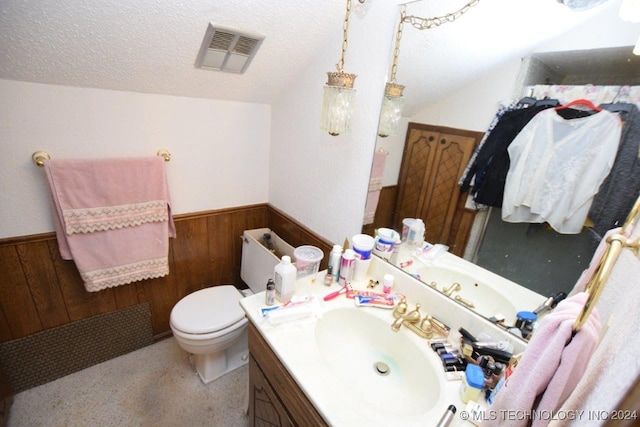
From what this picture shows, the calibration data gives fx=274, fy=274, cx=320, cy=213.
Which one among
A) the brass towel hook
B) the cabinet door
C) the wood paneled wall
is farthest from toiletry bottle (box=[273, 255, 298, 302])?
the brass towel hook

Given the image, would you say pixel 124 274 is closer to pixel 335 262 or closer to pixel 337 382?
pixel 335 262

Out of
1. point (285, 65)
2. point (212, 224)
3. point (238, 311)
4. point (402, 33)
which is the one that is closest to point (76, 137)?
point (212, 224)

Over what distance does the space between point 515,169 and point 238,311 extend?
1.42 m

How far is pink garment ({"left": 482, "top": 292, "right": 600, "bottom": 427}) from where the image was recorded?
0.45 metres

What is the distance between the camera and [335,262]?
3.69 ft

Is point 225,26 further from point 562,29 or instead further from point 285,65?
point 562,29

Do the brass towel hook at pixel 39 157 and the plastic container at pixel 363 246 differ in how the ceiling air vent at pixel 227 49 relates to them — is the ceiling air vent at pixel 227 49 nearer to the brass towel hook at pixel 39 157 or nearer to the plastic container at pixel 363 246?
the brass towel hook at pixel 39 157

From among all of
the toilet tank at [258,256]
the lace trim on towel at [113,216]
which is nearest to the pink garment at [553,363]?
the toilet tank at [258,256]

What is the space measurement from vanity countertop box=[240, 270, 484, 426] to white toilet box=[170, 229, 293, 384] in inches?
22.0

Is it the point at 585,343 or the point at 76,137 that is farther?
the point at 76,137

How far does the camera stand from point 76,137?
125 cm

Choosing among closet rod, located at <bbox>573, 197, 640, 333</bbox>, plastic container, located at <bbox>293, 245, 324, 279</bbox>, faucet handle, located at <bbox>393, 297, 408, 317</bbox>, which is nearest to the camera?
closet rod, located at <bbox>573, 197, 640, 333</bbox>

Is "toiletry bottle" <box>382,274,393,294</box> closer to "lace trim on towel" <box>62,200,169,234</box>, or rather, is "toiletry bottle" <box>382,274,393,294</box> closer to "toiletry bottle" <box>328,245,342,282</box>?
"toiletry bottle" <box>328,245,342,282</box>

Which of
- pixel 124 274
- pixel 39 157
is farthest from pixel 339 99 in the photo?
pixel 124 274
